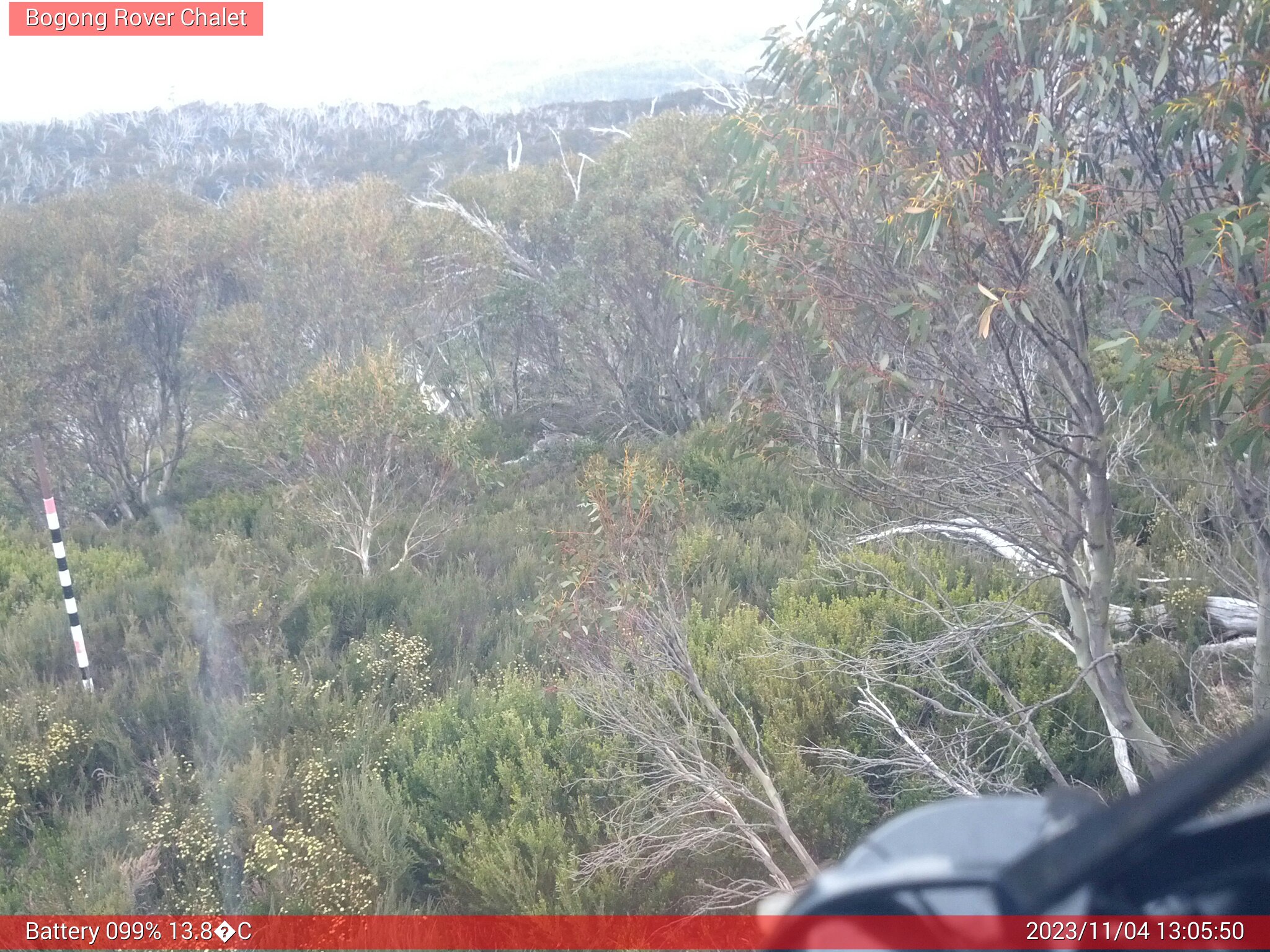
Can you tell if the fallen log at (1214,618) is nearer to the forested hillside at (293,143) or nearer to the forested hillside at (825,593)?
the forested hillside at (825,593)

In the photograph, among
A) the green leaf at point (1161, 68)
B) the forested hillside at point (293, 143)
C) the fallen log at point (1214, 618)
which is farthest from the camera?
the forested hillside at point (293, 143)

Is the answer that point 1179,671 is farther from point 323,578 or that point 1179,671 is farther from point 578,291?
point 578,291

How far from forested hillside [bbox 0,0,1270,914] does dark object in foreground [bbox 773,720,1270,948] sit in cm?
214

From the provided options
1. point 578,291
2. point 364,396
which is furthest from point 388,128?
point 364,396

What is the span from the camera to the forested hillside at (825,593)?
3510 mm

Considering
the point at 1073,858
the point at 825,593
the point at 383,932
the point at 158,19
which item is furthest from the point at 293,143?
the point at 1073,858

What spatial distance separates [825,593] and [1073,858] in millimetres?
5591

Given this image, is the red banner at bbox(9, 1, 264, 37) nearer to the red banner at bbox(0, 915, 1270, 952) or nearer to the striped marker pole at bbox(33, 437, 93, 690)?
the striped marker pole at bbox(33, 437, 93, 690)

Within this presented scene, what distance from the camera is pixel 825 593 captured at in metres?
6.40

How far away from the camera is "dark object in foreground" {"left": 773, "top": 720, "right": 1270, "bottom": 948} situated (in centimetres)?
89

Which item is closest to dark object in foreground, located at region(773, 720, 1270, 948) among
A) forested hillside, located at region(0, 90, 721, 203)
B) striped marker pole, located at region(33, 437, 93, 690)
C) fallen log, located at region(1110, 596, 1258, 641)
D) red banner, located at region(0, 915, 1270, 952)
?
red banner, located at region(0, 915, 1270, 952)

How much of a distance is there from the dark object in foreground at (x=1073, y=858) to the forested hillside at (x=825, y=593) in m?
2.14

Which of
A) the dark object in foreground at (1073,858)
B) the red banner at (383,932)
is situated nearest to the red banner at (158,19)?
the red banner at (383,932)

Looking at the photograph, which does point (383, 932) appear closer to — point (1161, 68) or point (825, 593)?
point (825, 593)
